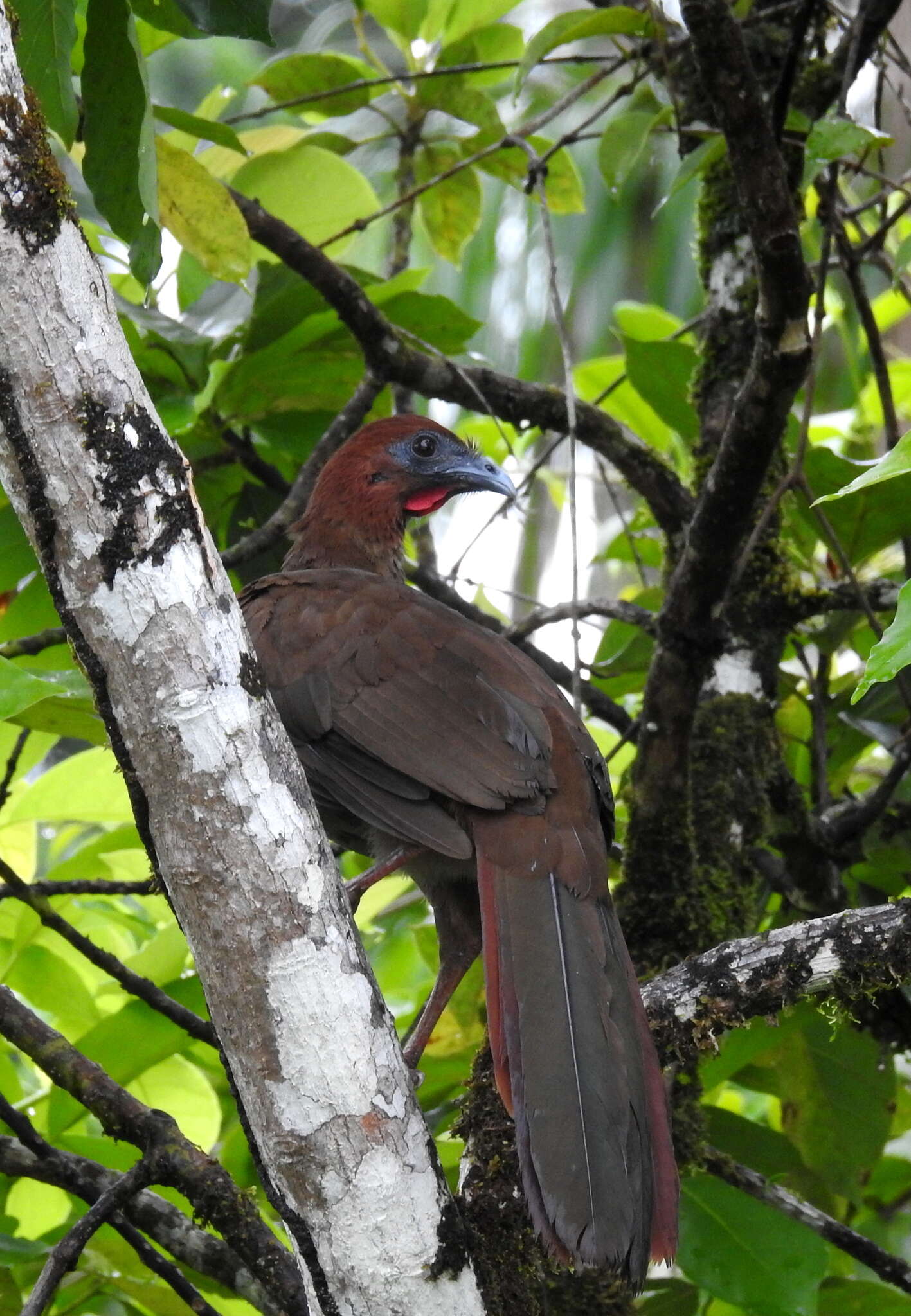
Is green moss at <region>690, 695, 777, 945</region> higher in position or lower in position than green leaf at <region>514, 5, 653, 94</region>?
lower

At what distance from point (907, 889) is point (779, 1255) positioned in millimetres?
1361

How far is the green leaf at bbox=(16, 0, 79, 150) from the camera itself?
2283mm

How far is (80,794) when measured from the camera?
3.01 m

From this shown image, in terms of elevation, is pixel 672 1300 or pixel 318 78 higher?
pixel 318 78

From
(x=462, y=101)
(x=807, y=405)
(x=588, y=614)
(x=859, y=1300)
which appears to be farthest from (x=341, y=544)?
(x=859, y=1300)

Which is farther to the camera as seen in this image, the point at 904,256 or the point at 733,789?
the point at 733,789

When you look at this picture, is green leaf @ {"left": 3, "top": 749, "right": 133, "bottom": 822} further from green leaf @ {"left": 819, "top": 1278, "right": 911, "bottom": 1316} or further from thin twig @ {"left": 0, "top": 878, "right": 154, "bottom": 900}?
green leaf @ {"left": 819, "top": 1278, "right": 911, "bottom": 1316}

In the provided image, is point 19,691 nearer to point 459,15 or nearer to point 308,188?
point 308,188

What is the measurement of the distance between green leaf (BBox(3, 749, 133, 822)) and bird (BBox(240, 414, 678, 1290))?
419 millimetres

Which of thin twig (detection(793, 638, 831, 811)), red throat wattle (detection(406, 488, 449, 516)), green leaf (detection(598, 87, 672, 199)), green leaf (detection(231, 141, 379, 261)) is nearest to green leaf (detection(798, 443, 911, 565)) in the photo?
thin twig (detection(793, 638, 831, 811))

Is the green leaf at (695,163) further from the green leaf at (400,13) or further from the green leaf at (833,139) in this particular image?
the green leaf at (400,13)

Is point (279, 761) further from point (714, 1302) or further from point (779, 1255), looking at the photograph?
point (714, 1302)

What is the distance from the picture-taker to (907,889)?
12.1 ft

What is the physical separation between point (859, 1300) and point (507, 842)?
1.33 meters
